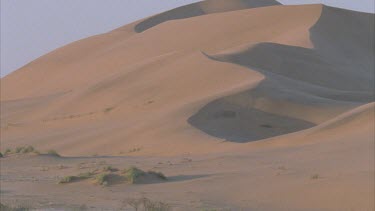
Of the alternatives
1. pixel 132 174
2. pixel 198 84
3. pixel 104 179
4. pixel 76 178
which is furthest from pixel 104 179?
pixel 198 84

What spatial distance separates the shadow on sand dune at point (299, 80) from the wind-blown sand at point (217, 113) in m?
0.11

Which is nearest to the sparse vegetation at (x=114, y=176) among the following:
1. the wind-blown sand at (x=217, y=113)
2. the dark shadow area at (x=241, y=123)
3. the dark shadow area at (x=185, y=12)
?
the wind-blown sand at (x=217, y=113)

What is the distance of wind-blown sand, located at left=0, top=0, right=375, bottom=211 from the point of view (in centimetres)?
2209

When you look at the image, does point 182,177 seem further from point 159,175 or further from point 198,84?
point 198,84

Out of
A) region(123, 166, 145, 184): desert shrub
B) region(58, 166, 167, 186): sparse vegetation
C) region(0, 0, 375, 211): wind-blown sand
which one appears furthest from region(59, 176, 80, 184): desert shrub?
region(123, 166, 145, 184): desert shrub

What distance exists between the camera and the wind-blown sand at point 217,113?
22094mm

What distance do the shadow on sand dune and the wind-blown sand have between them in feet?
0.35

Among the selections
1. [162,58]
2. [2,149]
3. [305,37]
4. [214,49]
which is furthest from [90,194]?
[214,49]

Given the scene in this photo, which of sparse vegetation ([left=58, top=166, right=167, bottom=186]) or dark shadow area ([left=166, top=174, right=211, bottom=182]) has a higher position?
sparse vegetation ([left=58, top=166, right=167, bottom=186])

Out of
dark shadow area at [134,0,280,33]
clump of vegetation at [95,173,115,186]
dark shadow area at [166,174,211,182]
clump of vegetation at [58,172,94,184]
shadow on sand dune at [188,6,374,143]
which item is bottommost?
dark shadow area at [134,0,280,33]

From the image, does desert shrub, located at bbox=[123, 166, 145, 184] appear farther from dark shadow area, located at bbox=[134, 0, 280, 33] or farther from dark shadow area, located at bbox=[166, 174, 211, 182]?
dark shadow area, located at bbox=[134, 0, 280, 33]

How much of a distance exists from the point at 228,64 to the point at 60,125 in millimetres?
9572

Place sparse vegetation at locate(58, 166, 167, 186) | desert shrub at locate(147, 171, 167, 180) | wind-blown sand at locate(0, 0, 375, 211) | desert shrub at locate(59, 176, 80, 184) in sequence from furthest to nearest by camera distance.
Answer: desert shrub at locate(147, 171, 167, 180) → desert shrub at locate(59, 176, 80, 184) → sparse vegetation at locate(58, 166, 167, 186) → wind-blown sand at locate(0, 0, 375, 211)

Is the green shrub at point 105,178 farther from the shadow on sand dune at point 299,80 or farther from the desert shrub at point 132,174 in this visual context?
the shadow on sand dune at point 299,80
